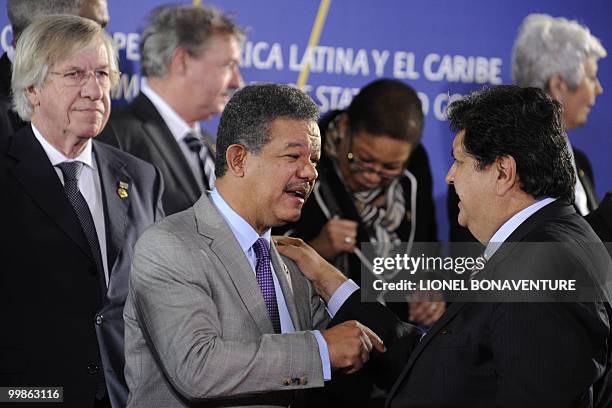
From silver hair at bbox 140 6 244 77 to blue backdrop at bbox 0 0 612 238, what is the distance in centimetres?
7

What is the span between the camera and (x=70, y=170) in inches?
122

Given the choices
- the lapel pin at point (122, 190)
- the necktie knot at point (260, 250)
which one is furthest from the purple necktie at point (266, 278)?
the lapel pin at point (122, 190)

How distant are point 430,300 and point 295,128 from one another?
1950 mm

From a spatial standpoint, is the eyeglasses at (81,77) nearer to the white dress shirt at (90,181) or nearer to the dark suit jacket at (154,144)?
the white dress shirt at (90,181)

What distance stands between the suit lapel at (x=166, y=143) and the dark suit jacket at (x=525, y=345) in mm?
1707

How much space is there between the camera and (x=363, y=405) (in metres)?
3.62

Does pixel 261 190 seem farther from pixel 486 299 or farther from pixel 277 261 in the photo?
pixel 486 299

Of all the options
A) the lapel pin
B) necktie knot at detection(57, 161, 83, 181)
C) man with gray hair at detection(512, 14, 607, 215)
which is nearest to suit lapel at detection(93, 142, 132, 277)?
the lapel pin

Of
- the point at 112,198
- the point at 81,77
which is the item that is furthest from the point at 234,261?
the point at 81,77

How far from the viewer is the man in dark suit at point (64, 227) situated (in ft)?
9.50

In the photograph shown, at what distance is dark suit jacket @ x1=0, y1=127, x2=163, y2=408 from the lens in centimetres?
289

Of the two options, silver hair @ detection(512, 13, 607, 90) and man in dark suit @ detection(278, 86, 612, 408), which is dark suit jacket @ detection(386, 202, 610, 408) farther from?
silver hair @ detection(512, 13, 607, 90)

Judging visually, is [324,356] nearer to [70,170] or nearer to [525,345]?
[525,345]

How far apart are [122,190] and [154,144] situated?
Answer: 1.96 ft
